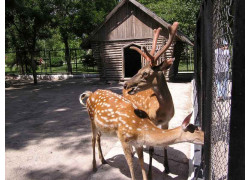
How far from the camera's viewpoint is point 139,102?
398cm

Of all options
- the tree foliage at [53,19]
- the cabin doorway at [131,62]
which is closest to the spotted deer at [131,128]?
the tree foliage at [53,19]

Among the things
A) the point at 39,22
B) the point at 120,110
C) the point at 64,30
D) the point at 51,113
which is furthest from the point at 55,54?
Result: the point at 120,110

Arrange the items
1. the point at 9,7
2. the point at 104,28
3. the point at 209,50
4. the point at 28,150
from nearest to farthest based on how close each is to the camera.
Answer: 1. the point at 209,50
2. the point at 28,150
3. the point at 9,7
4. the point at 104,28

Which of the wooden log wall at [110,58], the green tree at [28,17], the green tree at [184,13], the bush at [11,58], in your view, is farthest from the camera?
the bush at [11,58]

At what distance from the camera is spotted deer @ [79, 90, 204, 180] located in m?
2.40

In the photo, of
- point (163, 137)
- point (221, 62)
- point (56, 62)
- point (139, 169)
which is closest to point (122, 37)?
point (139, 169)

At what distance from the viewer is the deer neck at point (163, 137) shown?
2482 mm

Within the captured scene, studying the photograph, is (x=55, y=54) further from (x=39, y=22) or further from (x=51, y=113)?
(x=51, y=113)

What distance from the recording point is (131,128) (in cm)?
289

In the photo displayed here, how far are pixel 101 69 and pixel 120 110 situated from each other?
1183 centimetres

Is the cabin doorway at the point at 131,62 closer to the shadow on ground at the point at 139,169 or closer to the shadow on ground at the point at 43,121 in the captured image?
the shadow on ground at the point at 43,121

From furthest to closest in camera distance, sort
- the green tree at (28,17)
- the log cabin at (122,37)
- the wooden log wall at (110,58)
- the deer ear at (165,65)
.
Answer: the wooden log wall at (110,58) → the green tree at (28,17) → the log cabin at (122,37) → the deer ear at (165,65)

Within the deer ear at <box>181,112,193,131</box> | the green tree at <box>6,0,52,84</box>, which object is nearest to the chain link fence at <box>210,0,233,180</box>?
the deer ear at <box>181,112,193,131</box>

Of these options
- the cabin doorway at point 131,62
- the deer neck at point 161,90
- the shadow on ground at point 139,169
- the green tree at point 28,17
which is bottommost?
the shadow on ground at point 139,169
